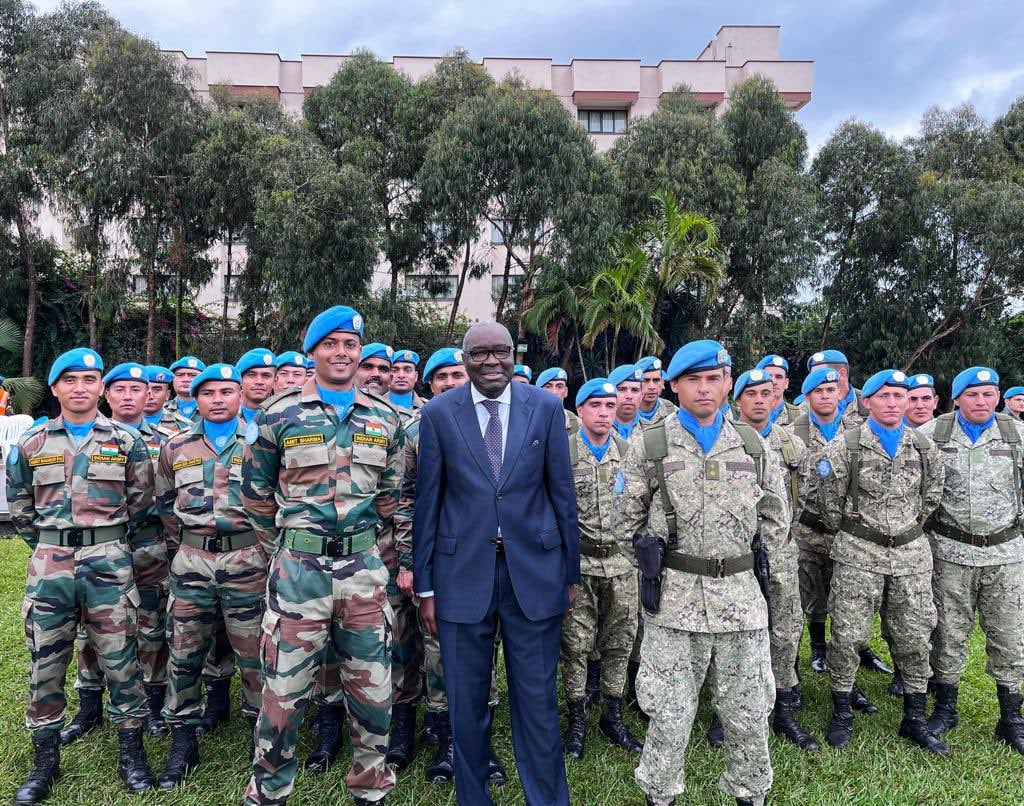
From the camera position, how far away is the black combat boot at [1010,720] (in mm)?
4312

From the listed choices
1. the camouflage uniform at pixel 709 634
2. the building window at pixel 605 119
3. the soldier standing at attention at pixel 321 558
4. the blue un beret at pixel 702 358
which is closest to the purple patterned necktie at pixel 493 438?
the soldier standing at attention at pixel 321 558

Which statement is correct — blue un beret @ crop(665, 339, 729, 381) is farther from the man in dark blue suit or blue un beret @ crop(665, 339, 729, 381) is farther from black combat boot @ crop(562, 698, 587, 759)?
black combat boot @ crop(562, 698, 587, 759)

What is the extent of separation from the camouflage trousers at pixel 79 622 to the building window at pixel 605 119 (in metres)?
26.8

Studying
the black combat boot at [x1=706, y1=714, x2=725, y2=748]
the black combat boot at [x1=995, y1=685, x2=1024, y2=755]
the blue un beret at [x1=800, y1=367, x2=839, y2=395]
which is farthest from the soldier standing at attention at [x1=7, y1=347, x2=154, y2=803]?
the black combat boot at [x1=995, y1=685, x2=1024, y2=755]

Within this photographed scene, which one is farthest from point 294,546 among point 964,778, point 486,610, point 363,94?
point 363,94

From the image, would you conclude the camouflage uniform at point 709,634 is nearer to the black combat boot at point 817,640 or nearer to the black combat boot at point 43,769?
the black combat boot at point 817,640

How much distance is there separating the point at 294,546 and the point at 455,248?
14.3 m

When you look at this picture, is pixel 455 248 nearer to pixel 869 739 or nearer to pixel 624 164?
pixel 624 164

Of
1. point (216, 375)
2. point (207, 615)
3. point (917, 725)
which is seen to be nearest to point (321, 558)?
point (207, 615)

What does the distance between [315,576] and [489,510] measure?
86cm

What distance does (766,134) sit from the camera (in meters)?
18.4

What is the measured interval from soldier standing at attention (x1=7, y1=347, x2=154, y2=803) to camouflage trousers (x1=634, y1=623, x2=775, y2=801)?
2.75m

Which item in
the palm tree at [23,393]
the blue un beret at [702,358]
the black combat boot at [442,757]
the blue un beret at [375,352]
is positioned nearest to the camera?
the blue un beret at [702,358]

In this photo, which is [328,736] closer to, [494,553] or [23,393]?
[494,553]
